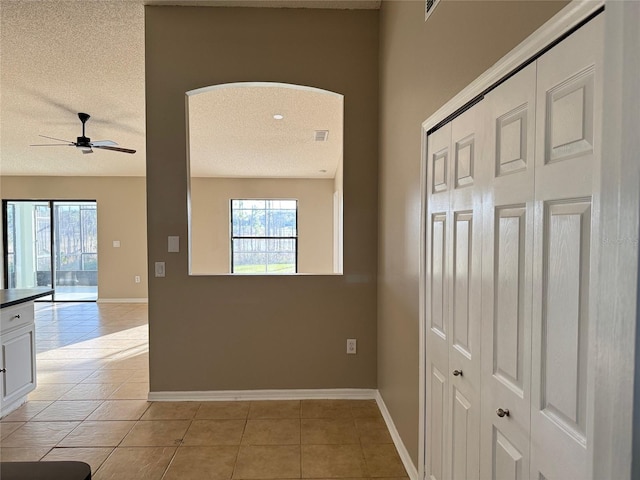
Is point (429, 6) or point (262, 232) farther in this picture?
point (262, 232)

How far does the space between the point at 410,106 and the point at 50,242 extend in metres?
8.38

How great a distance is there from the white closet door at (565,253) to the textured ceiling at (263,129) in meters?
2.39

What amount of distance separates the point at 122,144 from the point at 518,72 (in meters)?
6.20

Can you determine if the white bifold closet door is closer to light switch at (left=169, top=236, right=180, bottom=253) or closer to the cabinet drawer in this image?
light switch at (left=169, top=236, right=180, bottom=253)

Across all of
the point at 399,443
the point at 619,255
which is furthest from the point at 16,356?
the point at 619,255

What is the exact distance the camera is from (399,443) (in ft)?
7.93

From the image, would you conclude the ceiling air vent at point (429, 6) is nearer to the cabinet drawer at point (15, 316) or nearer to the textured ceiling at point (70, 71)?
the textured ceiling at point (70, 71)

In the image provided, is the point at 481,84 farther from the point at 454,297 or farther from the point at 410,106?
the point at 410,106

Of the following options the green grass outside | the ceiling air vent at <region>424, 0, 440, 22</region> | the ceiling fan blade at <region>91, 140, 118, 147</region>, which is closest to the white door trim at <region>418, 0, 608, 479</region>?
the ceiling air vent at <region>424, 0, 440, 22</region>

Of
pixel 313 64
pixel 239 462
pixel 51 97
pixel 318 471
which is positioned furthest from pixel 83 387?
pixel 313 64

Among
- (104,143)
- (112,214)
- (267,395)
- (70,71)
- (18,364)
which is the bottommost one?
(267,395)

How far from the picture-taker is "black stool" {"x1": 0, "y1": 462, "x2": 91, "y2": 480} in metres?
0.84

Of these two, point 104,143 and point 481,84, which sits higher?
point 104,143

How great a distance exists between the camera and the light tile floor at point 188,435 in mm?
2270
